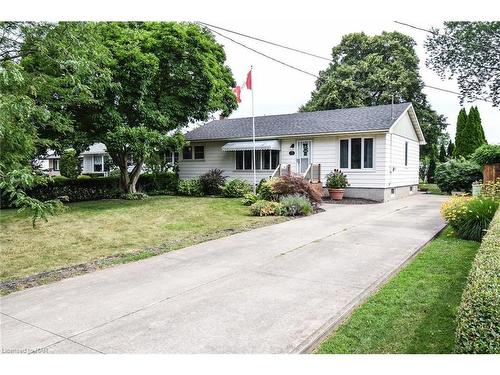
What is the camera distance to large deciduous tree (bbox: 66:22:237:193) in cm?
1295

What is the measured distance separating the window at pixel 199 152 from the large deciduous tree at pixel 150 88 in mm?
4726

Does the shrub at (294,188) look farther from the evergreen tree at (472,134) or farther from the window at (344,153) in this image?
the evergreen tree at (472,134)

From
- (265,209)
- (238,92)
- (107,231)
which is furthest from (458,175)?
(107,231)

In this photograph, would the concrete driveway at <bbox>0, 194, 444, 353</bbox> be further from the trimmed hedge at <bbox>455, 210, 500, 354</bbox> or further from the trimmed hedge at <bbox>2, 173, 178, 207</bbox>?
the trimmed hedge at <bbox>2, 173, 178, 207</bbox>

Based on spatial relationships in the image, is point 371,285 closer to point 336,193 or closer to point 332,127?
point 336,193

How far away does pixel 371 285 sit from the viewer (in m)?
4.85

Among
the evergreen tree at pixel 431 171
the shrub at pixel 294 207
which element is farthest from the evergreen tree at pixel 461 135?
the shrub at pixel 294 207

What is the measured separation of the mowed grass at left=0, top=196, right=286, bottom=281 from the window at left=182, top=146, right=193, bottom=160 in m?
7.71

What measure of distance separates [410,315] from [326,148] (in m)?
13.5

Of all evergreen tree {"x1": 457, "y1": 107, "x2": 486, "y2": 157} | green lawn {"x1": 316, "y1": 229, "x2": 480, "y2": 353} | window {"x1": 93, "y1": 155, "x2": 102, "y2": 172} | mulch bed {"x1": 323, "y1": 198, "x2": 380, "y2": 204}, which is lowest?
green lawn {"x1": 316, "y1": 229, "x2": 480, "y2": 353}

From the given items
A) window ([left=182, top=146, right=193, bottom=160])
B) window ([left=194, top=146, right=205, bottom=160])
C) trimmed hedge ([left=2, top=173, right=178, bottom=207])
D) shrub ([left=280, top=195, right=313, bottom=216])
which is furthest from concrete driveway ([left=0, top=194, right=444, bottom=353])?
window ([left=182, top=146, right=193, bottom=160])

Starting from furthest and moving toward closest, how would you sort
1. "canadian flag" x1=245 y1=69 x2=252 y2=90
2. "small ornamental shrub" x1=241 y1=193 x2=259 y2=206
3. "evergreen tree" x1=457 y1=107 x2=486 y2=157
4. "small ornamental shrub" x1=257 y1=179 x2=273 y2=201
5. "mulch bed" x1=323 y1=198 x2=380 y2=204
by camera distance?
1. "evergreen tree" x1=457 y1=107 x2=486 y2=157
2. "mulch bed" x1=323 y1=198 x2=380 y2=204
3. "canadian flag" x1=245 y1=69 x2=252 y2=90
4. "small ornamental shrub" x1=241 y1=193 x2=259 y2=206
5. "small ornamental shrub" x1=257 y1=179 x2=273 y2=201

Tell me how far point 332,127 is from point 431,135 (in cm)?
1489

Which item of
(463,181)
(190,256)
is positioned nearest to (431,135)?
(463,181)
